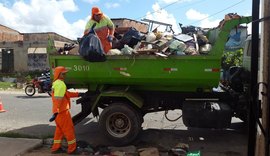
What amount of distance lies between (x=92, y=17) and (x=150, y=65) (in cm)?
176

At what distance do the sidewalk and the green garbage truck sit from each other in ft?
3.48

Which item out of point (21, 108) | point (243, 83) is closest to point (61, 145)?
point (243, 83)

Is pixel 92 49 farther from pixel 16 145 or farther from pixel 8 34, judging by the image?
pixel 8 34

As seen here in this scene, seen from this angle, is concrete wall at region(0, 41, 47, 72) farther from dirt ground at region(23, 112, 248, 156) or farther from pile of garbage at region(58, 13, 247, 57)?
pile of garbage at region(58, 13, 247, 57)

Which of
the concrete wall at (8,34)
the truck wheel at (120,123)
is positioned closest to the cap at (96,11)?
the truck wheel at (120,123)

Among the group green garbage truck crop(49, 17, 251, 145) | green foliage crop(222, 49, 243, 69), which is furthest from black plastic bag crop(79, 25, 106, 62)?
green foliage crop(222, 49, 243, 69)

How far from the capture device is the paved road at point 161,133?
6674 millimetres

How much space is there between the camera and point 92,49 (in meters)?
6.47

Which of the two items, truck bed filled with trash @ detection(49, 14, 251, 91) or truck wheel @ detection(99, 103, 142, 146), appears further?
truck wheel @ detection(99, 103, 142, 146)

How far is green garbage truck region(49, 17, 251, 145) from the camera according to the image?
20.6 feet

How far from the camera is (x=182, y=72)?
6332 mm

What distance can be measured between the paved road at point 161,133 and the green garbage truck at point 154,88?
47 cm

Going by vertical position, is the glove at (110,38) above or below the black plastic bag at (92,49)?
above

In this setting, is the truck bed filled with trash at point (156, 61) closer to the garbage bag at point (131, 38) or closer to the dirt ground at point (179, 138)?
the garbage bag at point (131, 38)
